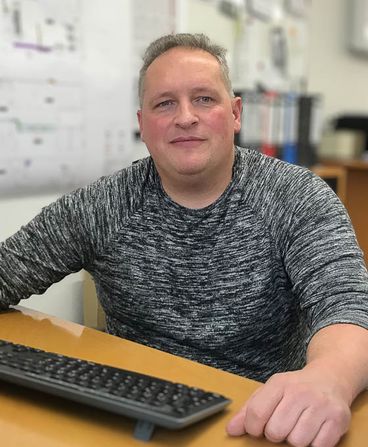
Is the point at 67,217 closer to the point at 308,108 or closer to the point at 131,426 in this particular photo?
the point at 131,426

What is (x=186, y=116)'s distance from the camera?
4.11 feet

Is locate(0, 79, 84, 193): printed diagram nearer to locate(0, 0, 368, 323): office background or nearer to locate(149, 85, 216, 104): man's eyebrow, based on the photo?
locate(0, 0, 368, 323): office background

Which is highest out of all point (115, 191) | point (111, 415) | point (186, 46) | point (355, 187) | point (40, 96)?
point (186, 46)

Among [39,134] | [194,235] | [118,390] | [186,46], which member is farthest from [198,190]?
[39,134]

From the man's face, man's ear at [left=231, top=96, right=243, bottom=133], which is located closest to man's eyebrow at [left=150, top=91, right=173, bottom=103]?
the man's face

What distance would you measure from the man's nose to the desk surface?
1.46ft

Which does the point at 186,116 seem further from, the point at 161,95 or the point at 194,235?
the point at 194,235

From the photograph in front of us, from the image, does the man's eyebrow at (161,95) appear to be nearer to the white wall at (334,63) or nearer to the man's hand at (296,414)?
the man's hand at (296,414)

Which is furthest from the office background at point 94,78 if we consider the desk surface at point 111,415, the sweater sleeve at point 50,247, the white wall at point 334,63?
the white wall at point 334,63

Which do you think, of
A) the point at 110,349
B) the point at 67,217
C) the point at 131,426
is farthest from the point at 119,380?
the point at 67,217

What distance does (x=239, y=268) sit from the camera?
125 cm

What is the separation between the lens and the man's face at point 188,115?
4.15 ft

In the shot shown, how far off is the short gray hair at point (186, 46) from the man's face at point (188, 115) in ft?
0.05

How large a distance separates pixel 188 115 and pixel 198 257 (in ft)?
0.93
